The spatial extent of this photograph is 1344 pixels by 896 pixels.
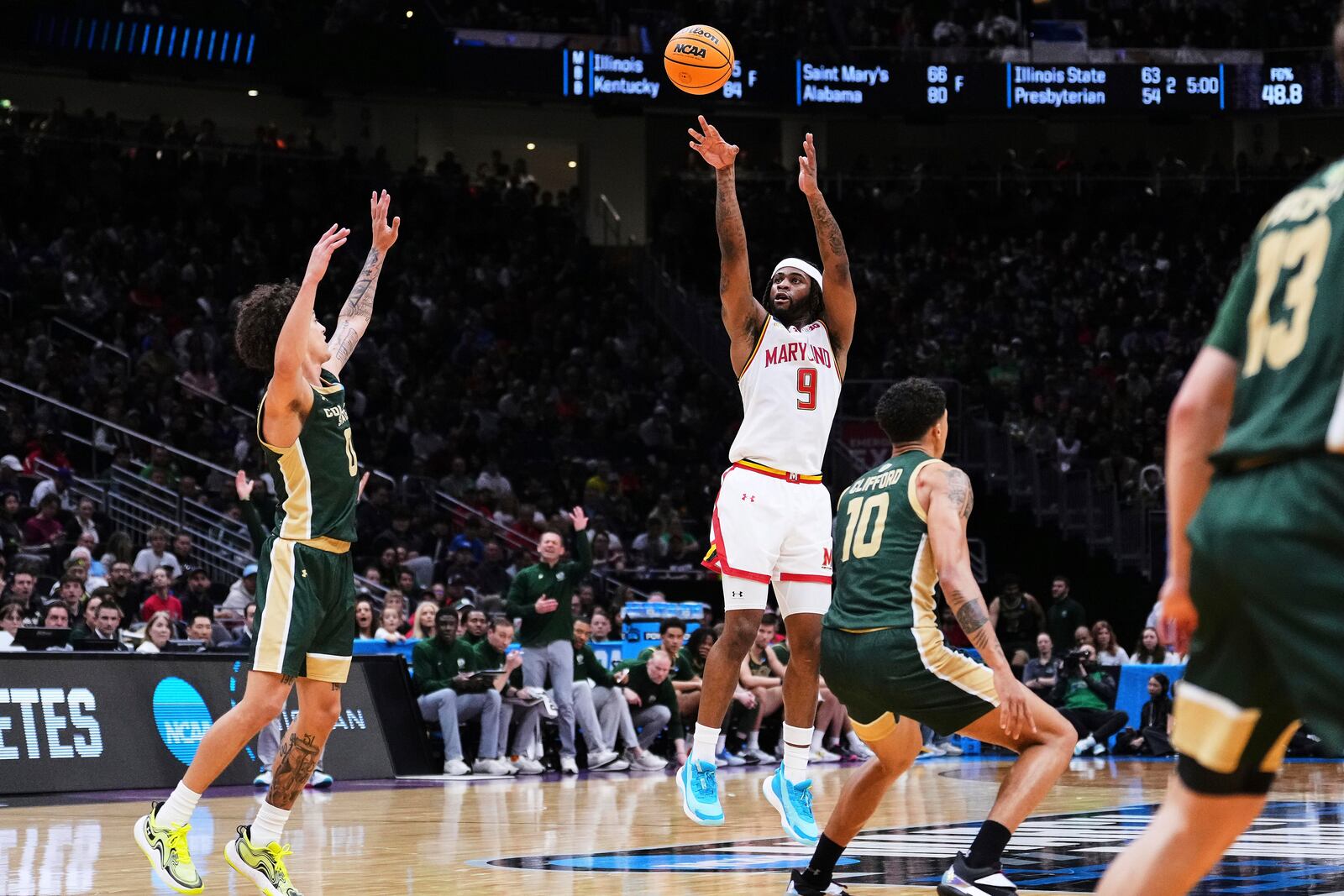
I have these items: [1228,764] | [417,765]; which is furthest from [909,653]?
[417,765]

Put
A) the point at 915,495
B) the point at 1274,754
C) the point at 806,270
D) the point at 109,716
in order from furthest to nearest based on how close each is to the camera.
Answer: the point at 109,716, the point at 806,270, the point at 915,495, the point at 1274,754

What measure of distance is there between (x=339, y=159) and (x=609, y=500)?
10134 mm

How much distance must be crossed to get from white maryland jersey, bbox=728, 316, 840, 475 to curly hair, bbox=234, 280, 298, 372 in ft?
7.35

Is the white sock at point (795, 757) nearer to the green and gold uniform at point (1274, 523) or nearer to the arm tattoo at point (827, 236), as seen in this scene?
the arm tattoo at point (827, 236)

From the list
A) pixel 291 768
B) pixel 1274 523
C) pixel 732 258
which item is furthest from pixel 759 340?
pixel 1274 523

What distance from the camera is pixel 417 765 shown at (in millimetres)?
15555

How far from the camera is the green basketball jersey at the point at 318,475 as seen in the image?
7344mm

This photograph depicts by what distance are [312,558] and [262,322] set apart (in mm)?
1020

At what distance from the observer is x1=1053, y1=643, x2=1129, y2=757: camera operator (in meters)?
19.0

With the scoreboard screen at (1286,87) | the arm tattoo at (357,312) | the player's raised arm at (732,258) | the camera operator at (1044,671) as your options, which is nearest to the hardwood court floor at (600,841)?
the arm tattoo at (357,312)

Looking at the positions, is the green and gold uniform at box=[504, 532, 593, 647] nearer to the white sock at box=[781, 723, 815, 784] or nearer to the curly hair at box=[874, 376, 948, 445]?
the white sock at box=[781, 723, 815, 784]

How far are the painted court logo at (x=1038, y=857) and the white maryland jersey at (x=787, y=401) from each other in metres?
1.94

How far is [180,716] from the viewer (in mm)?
13594

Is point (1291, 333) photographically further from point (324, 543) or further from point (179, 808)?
point (179, 808)
